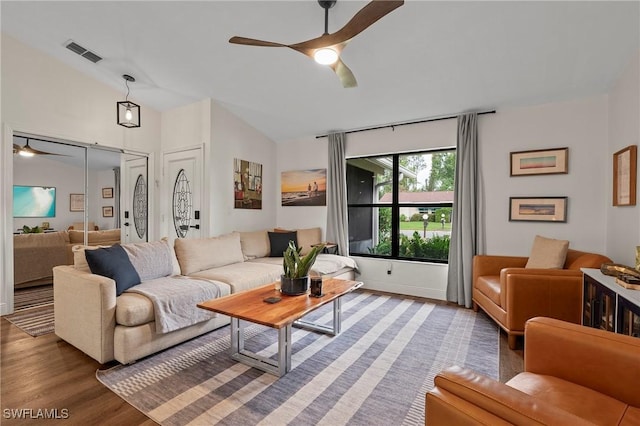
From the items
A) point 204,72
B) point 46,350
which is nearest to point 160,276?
point 46,350

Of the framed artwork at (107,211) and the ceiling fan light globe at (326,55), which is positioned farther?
the framed artwork at (107,211)

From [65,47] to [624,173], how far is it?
19.8 ft

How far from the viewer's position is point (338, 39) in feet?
6.72

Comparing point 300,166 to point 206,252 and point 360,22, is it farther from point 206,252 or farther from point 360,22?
point 360,22

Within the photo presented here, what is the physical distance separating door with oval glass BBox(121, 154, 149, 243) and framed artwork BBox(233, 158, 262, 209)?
1.49 meters

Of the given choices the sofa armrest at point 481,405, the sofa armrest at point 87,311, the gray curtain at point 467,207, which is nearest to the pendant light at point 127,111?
the sofa armrest at point 87,311

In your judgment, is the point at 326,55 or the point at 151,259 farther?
the point at 151,259

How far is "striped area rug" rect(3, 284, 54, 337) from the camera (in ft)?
9.71

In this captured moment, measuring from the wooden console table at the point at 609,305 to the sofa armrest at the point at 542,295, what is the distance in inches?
6.5

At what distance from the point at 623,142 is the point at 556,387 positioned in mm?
2831

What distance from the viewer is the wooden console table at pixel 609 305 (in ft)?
5.40

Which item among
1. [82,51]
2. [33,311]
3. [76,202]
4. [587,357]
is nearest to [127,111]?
[82,51]

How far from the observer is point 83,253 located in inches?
102

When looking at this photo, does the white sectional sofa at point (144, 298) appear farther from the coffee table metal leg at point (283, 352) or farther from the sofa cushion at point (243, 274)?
the coffee table metal leg at point (283, 352)
